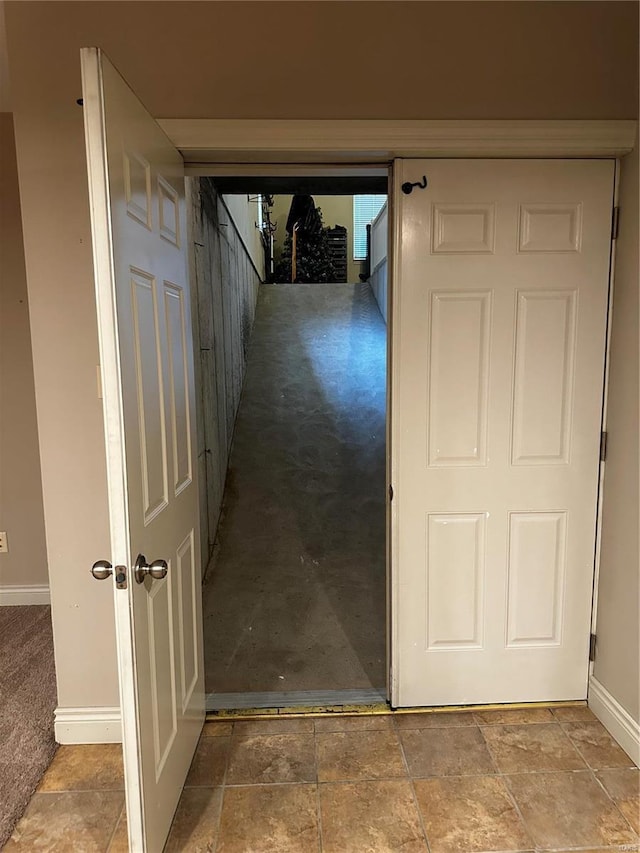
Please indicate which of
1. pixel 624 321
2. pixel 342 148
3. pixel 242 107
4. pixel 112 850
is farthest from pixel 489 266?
pixel 112 850

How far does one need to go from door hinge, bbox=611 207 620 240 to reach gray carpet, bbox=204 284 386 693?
81.0 inches

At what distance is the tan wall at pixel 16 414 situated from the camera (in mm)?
2762

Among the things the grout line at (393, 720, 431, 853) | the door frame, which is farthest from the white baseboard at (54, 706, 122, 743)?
the door frame

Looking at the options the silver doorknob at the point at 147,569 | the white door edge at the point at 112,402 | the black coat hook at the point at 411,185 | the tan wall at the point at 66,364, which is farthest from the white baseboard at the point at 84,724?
the black coat hook at the point at 411,185

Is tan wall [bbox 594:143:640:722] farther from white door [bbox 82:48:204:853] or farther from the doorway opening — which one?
white door [bbox 82:48:204:853]

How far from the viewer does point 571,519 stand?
1997 millimetres

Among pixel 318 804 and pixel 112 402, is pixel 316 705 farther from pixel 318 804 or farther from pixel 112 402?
pixel 112 402

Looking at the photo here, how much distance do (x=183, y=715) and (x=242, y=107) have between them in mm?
2058

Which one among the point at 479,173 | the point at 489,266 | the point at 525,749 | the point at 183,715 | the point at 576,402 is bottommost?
the point at 525,749

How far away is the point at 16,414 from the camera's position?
290cm

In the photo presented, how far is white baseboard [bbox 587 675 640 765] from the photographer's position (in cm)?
179

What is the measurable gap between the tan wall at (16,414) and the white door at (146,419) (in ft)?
5.20

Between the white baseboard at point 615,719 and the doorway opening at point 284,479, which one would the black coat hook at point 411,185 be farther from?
the white baseboard at point 615,719

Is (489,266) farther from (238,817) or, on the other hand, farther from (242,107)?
(238,817)
